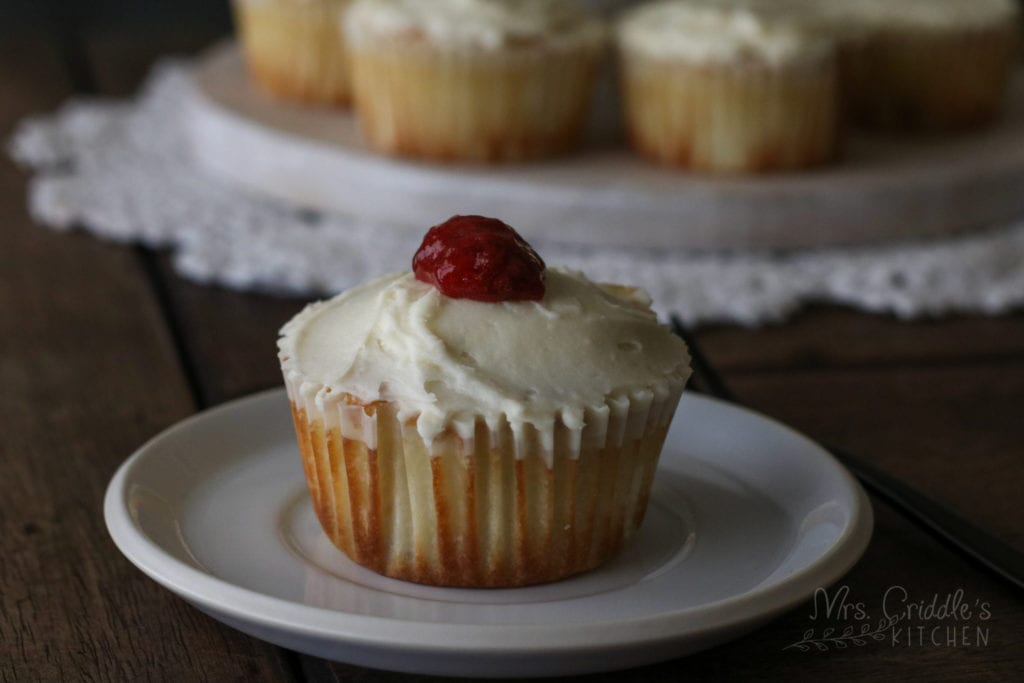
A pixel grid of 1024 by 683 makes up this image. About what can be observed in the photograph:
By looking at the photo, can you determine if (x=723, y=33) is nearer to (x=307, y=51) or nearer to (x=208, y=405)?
(x=307, y=51)

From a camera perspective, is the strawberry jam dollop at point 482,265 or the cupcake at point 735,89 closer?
the strawberry jam dollop at point 482,265

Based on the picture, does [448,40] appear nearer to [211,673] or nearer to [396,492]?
[396,492]

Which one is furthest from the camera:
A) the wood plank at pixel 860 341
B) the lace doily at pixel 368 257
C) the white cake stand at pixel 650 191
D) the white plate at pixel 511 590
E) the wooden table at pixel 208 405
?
the white cake stand at pixel 650 191

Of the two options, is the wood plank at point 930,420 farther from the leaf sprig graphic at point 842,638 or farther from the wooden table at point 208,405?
the leaf sprig graphic at point 842,638

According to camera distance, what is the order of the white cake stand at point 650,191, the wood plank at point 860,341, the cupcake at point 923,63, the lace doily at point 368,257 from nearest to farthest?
the wood plank at point 860,341 → the lace doily at point 368,257 → the white cake stand at point 650,191 → the cupcake at point 923,63

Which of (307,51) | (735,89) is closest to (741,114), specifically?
(735,89)

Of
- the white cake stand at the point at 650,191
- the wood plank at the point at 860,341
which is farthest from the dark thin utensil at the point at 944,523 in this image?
the white cake stand at the point at 650,191

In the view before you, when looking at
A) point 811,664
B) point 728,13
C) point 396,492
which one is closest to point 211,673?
point 396,492
